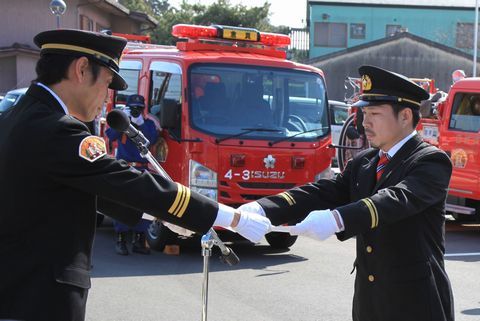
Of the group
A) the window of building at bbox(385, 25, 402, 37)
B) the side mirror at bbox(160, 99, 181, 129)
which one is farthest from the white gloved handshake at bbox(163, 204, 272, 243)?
the window of building at bbox(385, 25, 402, 37)

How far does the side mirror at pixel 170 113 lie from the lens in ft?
30.0

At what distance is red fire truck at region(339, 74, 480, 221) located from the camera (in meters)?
11.7

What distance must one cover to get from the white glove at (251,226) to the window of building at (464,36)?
128ft

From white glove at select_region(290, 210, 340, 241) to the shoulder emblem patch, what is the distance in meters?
0.91

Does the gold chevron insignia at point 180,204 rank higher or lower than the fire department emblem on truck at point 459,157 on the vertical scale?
higher

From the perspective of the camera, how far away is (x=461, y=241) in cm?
1128

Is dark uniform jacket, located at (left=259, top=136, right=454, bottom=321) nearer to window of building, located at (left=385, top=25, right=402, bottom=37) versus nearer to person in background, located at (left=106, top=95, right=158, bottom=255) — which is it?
person in background, located at (left=106, top=95, right=158, bottom=255)

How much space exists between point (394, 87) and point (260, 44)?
23.2 ft

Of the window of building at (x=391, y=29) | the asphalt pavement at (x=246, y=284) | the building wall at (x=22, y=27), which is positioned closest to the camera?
the asphalt pavement at (x=246, y=284)

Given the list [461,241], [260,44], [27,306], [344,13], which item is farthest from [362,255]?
[344,13]

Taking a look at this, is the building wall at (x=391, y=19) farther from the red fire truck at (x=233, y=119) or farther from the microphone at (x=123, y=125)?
the microphone at (x=123, y=125)

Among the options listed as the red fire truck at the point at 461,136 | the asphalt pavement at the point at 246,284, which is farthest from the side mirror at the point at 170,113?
the red fire truck at the point at 461,136

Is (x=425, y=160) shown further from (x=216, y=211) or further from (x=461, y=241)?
(x=461, y=241)

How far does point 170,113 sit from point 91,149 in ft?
21.0
